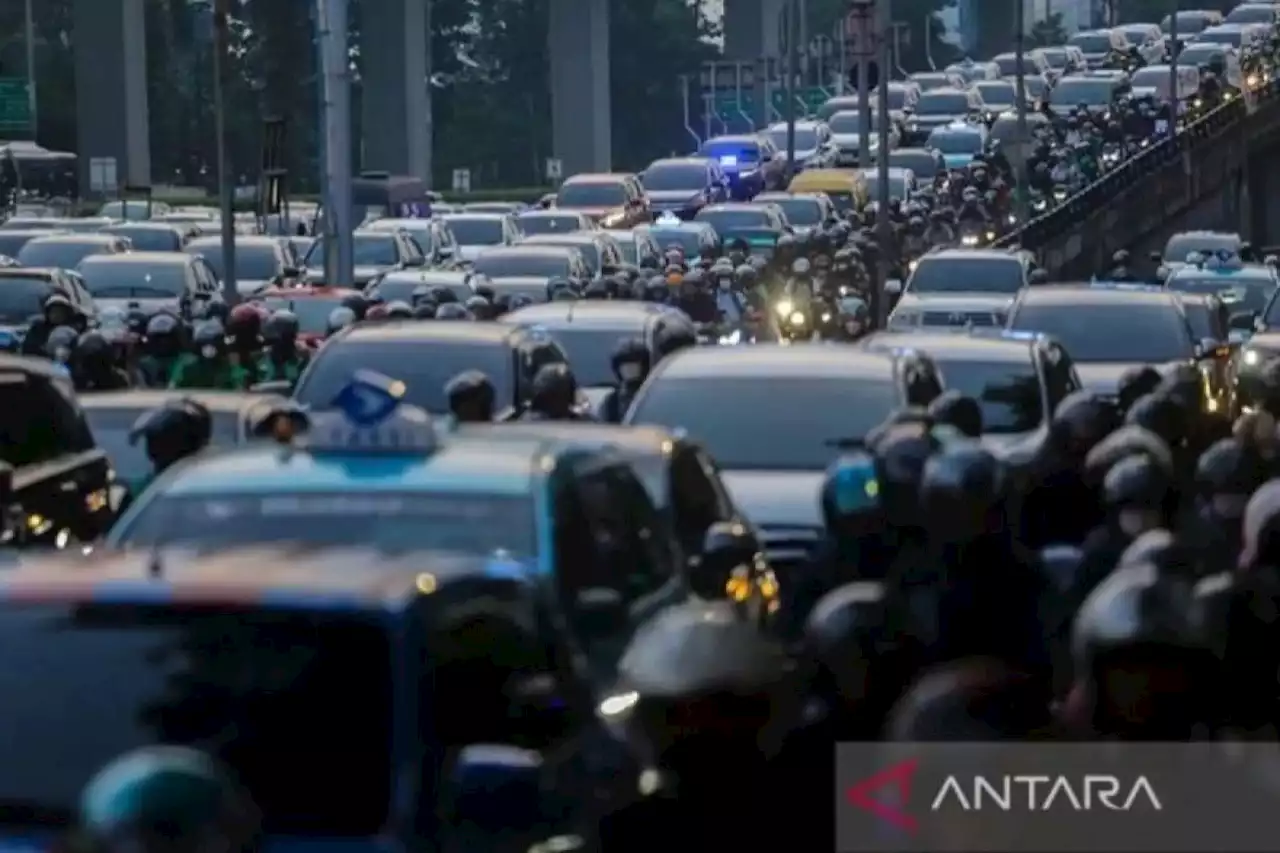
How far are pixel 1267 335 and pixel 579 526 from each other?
14466mm

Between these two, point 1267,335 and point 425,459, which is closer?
point 425,459

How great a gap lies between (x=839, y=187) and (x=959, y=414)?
4489 centimetres

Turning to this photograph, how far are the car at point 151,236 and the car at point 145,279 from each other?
6.94m

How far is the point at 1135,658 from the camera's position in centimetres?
→ 539

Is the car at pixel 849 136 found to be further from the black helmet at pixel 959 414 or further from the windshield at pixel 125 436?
the black helmet at pixel 959 414

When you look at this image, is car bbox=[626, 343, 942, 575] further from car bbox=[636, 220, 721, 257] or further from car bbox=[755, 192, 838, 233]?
car bbox=[755, 192, 838, 233]

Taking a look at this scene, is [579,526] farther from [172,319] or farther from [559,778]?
[172,319]

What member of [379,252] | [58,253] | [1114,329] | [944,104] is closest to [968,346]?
[1114,329]

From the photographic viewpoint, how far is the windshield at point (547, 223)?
152 feet

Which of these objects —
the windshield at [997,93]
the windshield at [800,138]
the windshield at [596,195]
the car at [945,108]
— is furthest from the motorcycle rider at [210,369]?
the windshield at [997,93]

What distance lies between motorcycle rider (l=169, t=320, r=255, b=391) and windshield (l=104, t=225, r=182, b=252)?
22.7 meters

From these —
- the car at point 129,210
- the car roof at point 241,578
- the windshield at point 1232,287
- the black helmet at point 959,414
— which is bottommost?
the windshield at point 1232,287

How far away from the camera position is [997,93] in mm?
77500

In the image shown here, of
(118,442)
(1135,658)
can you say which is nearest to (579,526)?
(1135,658)
